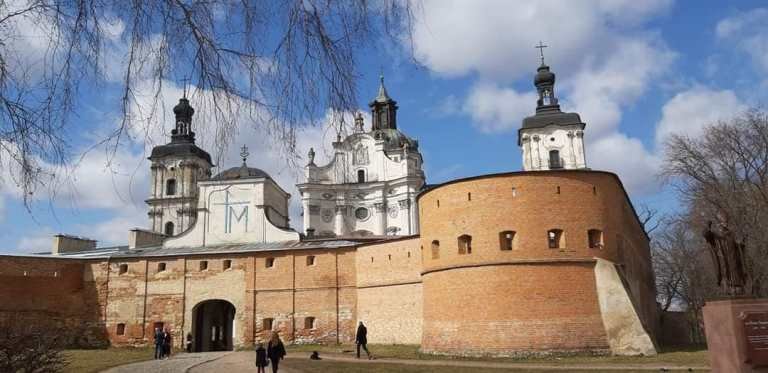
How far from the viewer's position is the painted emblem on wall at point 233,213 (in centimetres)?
2767

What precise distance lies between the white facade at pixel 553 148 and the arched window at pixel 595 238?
26.3 m

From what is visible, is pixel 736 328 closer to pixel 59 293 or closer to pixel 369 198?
pixel 59 293

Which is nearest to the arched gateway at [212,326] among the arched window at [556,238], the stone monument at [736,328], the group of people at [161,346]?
the group of people at [161,346]

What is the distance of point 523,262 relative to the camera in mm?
17047

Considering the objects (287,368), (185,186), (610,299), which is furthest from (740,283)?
(185,186)

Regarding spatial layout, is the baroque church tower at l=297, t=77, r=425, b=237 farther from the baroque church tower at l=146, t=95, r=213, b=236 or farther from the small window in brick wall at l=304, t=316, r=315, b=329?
the small window in brick wall at l=304, t=316, r=315, b=329

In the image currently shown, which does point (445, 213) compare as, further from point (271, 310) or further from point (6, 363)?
point (6, 363)

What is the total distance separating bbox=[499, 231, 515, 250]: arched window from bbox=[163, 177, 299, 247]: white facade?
1197cm

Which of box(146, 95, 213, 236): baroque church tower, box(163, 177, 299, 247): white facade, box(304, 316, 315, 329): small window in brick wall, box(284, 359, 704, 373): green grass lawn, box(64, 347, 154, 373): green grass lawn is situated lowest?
box(284, 359, 704, 373): green grass lawn

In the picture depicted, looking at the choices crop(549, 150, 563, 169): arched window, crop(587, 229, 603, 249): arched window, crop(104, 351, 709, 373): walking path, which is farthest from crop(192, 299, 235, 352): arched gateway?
crop(549, 150, 563, 169): arched window

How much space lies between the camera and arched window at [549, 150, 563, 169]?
44125 mm

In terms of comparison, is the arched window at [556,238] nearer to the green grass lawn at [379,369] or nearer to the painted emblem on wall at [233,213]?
the green grass lawn at [379,369]

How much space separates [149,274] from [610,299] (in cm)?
1772

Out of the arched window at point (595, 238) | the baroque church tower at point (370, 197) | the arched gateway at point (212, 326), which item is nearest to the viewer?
the arched window at point (595, 238)
